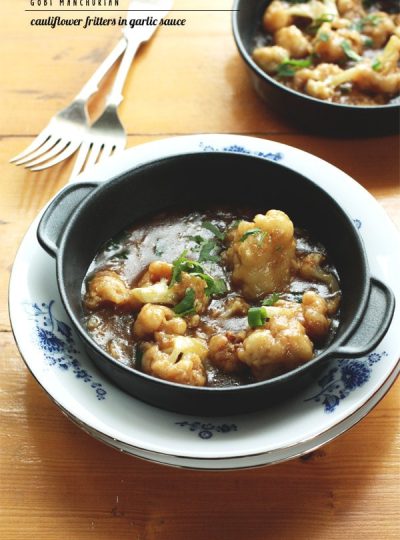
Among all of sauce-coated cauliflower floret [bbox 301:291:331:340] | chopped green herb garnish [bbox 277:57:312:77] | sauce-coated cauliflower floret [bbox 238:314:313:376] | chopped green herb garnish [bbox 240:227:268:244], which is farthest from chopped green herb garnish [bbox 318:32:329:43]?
sauce-coated cauliflower floret [bbox 238:314:313:376]

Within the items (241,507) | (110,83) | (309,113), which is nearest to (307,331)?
(241,507)

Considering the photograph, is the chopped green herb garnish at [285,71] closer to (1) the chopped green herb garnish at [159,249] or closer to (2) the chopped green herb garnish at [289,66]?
(2) the chopped green herb garnish at [289,66]

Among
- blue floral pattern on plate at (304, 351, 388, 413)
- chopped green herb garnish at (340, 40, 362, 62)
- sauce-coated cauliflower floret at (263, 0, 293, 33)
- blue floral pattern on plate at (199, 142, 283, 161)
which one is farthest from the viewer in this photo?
sauce-coated cauliflower floret at (263, 0, 293, 33)

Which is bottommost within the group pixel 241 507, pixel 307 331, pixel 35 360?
pixel 241 507

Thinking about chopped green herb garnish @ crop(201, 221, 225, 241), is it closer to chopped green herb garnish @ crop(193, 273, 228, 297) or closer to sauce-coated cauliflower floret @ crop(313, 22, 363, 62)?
chopped green herb garnish @ crop(193, 273, 228, 297)

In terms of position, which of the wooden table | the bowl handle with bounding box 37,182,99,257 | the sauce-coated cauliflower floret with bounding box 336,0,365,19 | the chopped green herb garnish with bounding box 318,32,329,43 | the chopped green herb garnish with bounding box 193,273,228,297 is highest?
the sauce-coated cauliflower floret with bounding box 336,0,365,19

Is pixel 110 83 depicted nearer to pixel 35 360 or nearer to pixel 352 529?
pixel 35 360

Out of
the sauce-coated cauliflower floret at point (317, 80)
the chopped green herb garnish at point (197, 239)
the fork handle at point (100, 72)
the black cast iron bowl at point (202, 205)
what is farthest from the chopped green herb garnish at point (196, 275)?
the fork handle at point (100, 72)
